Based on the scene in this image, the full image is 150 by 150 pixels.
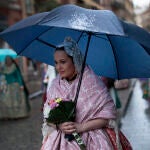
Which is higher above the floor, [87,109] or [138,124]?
[87,109]

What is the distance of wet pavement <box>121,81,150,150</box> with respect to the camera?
25.6ft

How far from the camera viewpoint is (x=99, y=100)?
3557 millimetres

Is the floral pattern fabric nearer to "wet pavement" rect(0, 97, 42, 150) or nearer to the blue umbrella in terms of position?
the blue umbrella

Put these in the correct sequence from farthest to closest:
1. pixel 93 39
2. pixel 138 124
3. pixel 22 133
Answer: pixel 138 124, pixel 22 133, pixel 93 39

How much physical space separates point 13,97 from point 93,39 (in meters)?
7.29

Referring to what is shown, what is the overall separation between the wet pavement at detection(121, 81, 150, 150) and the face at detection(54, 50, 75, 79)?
403 cm

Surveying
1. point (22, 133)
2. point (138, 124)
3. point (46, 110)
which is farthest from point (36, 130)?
point (46, 110)

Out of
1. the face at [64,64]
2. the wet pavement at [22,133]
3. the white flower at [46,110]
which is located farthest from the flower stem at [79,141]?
the wet pavement at [22,133]

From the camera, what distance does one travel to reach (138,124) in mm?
9766

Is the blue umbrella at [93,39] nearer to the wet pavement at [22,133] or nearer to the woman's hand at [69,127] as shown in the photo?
the woman's hand at [69,127]

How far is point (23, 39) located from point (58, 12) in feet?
2.65

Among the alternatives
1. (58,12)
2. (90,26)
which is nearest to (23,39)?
(58,12)

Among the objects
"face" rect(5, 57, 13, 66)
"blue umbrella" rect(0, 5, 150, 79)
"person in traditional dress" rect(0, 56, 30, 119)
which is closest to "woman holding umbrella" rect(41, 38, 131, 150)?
"blue umbrella" rect(0, 5, 150, 79)

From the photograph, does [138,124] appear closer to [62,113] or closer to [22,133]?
[22,133]
